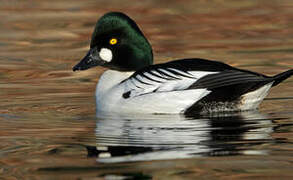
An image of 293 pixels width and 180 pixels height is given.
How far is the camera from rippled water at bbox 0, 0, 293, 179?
6.55m

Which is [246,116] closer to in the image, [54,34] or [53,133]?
[53,133]

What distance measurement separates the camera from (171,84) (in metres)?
8.95

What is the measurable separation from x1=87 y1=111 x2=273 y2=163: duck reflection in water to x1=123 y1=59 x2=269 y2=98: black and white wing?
306 mm

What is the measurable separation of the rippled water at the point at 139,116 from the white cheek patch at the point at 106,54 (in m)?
0.57

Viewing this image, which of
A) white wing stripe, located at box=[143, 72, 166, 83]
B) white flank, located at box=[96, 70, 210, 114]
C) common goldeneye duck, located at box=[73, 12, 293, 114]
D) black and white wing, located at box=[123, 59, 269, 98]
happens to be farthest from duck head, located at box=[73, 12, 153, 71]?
white wing stripe, located at box=[143, 72, 166, 83]

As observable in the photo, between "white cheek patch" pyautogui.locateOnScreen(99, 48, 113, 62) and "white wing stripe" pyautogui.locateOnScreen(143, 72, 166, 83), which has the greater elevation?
"white cheek patch" pyautogui.locateOnScreen(99, 48, 113, 62)

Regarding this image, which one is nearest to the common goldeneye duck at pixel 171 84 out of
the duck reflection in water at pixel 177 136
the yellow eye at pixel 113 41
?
the yellow eye at pixel 113 41

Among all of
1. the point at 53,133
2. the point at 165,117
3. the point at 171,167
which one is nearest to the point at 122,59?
the point at 165,117

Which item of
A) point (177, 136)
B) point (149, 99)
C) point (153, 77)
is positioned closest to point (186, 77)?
point (153, 77)

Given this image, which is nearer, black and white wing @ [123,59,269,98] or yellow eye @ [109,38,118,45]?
black and white wing @ [123,59,269,98]

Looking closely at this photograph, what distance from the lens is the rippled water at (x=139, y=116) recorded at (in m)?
6.55

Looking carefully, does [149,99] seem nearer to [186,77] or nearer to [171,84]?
[171,84]

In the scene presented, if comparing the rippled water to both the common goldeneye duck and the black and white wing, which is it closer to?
the common goldeneye duck

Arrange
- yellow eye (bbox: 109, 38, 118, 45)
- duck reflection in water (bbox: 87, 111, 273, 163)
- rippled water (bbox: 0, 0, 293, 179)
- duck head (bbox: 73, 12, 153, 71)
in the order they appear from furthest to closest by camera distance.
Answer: yellow eye (bbox: 109, 38, 118, 45) → duck head (bbox: 73, 12, 153, 71) → duck reflection in water (bbox: 87, 111, 273, 163) → rippled water (bbox: 0, 0, 293, 179)
